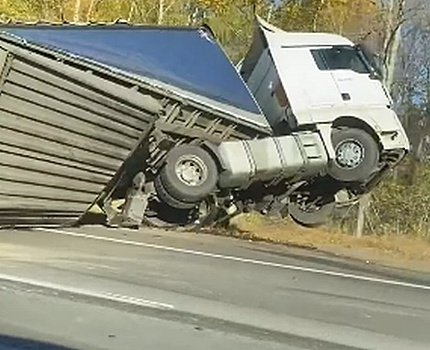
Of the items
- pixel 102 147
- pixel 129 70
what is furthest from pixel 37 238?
pixel 129 70

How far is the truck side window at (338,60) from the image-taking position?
1530cm

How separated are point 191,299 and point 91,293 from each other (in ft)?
2.87

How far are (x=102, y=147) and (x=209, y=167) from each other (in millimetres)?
2113

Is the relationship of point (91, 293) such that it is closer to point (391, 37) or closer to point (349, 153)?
point (349, 153)

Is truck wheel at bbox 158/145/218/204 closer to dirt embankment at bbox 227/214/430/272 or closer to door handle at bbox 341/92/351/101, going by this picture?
door handle at bbox 341/92/351/101

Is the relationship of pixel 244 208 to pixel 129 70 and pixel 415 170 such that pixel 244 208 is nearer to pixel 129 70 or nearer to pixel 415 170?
pixel 129 70

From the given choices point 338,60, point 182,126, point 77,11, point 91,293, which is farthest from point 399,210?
point 91,293

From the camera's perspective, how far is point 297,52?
15.2 metres

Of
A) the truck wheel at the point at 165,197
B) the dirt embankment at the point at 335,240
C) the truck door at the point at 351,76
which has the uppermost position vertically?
the truck door at the point at 351,76

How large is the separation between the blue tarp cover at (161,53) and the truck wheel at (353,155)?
1.45 m

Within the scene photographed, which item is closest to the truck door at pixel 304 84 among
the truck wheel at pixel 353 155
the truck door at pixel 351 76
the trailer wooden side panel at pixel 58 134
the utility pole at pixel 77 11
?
the truck door at pixel 351 76

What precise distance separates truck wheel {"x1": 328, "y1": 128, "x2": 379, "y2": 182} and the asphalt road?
175 centimetres

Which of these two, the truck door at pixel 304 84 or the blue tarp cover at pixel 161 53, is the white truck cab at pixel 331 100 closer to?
the truck door at pixel 304 84

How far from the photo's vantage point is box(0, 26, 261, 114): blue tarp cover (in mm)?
12641
